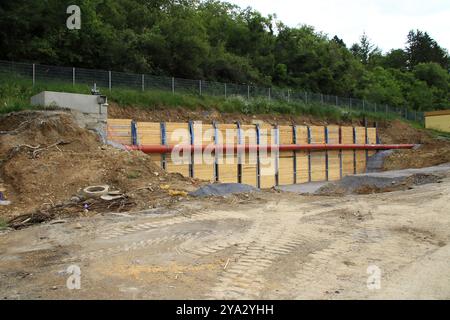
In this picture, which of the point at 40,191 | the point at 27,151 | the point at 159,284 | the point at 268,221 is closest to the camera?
the point at 159,284

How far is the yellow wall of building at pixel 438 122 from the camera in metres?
45.1

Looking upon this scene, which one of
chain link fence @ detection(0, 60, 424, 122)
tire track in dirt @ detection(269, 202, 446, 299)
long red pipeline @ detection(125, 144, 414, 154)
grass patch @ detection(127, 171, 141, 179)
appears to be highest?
chain link fence @ detection(0, 60, 424, 122)

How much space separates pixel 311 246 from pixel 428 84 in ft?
242

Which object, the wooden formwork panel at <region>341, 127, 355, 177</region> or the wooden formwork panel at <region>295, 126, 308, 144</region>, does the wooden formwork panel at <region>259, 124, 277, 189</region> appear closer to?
the wooden formwork panel at <region>295, 126, 308, 144</region>

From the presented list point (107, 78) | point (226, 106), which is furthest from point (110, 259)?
point (226, 106)

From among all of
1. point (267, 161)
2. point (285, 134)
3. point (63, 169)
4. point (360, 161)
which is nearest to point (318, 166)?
point (285, 134)

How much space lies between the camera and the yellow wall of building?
45094mm

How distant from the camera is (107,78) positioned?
84.4 ft

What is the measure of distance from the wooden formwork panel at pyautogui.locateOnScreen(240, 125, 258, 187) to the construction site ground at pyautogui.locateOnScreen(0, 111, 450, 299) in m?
10.4

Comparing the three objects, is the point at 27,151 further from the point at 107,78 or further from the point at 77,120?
the point at 107,78

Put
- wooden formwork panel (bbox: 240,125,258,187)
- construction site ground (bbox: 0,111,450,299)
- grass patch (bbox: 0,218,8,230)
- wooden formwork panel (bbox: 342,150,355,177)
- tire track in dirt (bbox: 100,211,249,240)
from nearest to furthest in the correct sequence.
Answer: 1. construction site ground (bbox: 0,111,450,299)
2. tire track in dirt (bbox: 100,211,249,240)
3. grass patch (bbox: 0,218,8,230)
4. wooden formwork panel (bbox: 240,125,258,187)
5. wooden formwork panel (bbox: 342,150,355,177)

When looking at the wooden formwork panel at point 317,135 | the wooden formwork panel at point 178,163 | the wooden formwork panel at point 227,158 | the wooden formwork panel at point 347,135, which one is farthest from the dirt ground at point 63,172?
the wooden formwork panel at point 347,135

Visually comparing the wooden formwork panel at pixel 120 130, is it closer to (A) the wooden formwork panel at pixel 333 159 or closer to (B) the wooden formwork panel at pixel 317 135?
(B) the wooden formwork panel at pixel 317 135

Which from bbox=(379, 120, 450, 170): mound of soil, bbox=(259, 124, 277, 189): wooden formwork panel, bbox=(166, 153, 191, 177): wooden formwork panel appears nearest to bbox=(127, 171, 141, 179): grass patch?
bbox=(166, 153, 191, 177): wooden formwork panel
